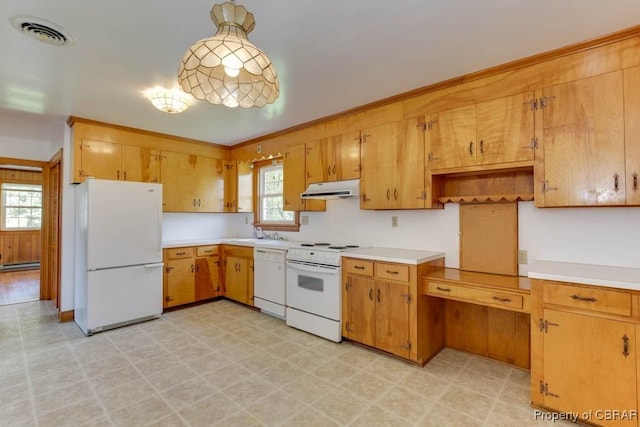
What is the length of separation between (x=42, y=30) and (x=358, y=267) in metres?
2.96

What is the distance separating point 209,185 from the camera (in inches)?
193

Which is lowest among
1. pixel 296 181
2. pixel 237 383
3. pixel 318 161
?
pixel 237 383

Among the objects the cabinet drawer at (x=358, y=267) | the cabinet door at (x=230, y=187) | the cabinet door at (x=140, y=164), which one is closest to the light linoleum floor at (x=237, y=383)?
the cabinet drawer at (x=358, y=267)

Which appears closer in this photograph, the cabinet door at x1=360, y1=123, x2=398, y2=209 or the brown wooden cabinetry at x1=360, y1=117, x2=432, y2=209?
the brown wooden cabinetry at x1=360, y1=117, x2=432, y2=209

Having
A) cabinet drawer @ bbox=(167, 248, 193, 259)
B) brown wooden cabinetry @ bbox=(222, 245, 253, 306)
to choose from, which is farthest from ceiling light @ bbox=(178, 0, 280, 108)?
cabinet drawer @ bbox=(167, 248, 193, 259)

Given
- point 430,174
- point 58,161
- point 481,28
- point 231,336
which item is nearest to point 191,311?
point 231,336

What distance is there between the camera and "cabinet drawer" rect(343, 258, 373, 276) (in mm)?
2953

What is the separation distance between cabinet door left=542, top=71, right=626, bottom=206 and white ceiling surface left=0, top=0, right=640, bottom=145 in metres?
0.36

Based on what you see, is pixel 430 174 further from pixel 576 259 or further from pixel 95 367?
pixel 95 367

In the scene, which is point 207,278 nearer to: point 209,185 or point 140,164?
point 209,185

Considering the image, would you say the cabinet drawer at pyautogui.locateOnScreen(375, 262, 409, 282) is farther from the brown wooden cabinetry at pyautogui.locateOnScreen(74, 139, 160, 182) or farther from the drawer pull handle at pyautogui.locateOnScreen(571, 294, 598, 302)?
the brown wooden cabinetry at pyautogui.locateOnScreen(74, 139, 160, 182)

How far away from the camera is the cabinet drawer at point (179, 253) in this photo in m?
4.16

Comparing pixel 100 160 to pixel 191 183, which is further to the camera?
pixel 191 183

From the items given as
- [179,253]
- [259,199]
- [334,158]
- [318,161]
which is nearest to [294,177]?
[318,161]
